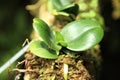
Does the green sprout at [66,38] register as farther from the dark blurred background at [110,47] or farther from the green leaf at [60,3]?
the dark blurred background at [110,47]

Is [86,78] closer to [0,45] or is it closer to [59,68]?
[59,68]

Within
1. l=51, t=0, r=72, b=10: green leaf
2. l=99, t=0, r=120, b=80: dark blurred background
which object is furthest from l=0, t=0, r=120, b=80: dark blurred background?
l=51, t=0, r=72, b=10: green leaf

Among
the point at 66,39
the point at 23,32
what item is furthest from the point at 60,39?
the point at 23,32

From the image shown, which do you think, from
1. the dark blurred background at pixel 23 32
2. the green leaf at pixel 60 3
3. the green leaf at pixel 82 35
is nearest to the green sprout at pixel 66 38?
the green leaf at pixel 82 35

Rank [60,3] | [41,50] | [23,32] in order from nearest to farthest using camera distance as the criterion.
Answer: [41,50] → [60,3] → [23,32]

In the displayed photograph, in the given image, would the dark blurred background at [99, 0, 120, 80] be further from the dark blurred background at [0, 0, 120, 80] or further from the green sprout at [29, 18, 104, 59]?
the green sprout at [29, 18, 104, 59]

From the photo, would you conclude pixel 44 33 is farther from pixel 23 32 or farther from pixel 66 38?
pixel 23 32
